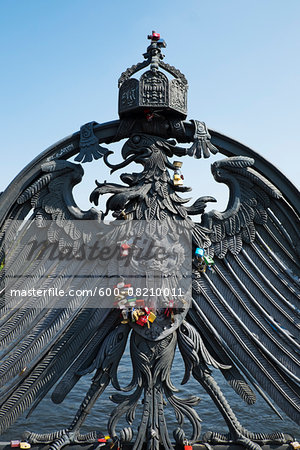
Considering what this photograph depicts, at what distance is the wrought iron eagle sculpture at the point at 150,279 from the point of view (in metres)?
4.21

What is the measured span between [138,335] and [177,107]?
A: 2.19 m

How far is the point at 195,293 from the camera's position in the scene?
4.35 meters

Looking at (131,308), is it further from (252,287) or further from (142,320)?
(252,287)

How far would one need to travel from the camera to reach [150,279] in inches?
166

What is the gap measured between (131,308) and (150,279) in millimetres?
323

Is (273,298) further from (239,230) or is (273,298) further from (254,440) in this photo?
(254,440)

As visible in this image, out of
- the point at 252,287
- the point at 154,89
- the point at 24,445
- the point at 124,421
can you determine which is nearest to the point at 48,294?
the point at 24,445

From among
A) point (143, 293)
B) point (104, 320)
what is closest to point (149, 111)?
point (143, 293)

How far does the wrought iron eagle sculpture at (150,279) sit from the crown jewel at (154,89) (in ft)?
0.04

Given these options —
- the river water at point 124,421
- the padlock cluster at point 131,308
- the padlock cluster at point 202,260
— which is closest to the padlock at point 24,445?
the padlock cluster at point 131,308

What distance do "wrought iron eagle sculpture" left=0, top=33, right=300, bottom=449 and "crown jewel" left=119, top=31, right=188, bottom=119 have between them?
13 millimetres

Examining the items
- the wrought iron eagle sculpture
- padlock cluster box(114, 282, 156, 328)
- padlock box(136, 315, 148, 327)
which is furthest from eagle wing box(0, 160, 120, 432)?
padlock box(136, 315, 148, 327)

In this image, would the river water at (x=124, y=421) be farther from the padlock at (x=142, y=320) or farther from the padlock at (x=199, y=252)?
the padlock at (x=199, y=252)

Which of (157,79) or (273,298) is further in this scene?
(273,298)
